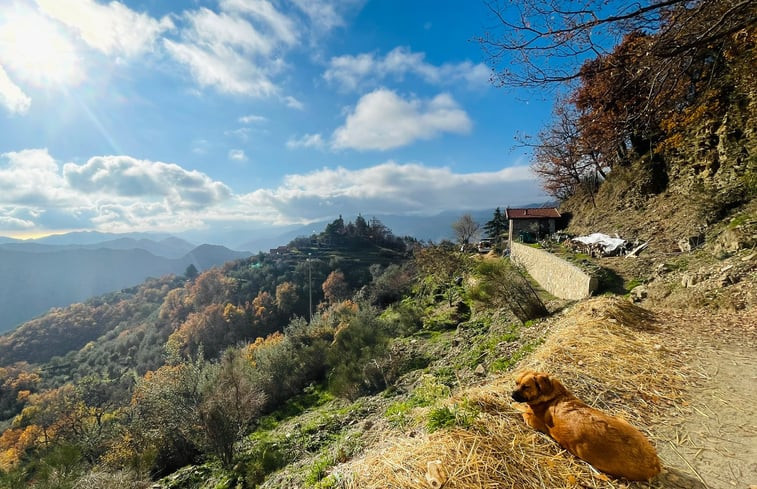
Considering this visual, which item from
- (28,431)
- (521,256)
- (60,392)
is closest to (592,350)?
(521,256)

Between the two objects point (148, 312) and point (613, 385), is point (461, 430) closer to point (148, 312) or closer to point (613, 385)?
point (613, 385)

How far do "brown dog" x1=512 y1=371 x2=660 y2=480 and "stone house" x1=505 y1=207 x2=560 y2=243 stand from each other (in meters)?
27.8

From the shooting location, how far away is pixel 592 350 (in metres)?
3.71

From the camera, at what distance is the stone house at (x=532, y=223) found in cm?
2852

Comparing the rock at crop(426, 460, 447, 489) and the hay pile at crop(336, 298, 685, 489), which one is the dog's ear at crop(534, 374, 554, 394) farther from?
the rock at crop(426, 460, 447, 489)

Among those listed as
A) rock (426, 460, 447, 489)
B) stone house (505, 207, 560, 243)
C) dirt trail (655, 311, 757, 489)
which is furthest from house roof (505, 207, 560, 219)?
rock (426, 460, 447, 489)

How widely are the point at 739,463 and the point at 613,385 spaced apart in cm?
92

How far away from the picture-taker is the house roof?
2949 cm

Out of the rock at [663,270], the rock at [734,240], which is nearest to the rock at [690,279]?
the rock at [734,240]

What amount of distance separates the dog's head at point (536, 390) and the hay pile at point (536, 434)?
1.11 ft

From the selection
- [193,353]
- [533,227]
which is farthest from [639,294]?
[193,353]

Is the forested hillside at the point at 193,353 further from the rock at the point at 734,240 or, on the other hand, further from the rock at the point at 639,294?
the rock at the point at 734,240

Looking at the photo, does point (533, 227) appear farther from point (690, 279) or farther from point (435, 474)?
point (435, 474)

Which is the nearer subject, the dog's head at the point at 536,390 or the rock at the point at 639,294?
the dog's head at the point at 536,390
